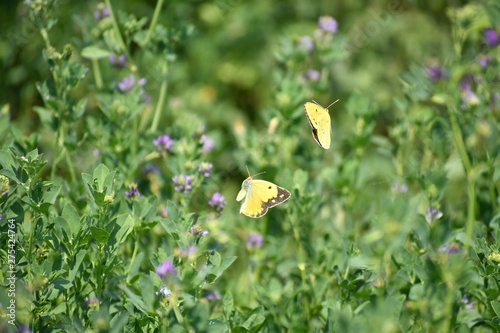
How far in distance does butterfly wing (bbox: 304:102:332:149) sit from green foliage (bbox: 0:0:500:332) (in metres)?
0.21

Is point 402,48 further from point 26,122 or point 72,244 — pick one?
point 72,244

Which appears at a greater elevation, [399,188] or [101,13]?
[101,13]

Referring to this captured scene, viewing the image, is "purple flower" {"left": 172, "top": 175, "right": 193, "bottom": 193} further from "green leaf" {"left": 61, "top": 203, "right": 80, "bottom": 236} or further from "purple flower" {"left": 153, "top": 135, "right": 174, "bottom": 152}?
"green leaf" {"left": 61, "top": 203, "right": 80, "bottom": 236}

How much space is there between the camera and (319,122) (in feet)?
5.16

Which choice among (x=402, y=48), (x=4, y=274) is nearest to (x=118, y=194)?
(x=4, y=274)

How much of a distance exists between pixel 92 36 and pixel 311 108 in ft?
2.98

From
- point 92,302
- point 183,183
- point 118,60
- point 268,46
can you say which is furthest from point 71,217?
point 268,46

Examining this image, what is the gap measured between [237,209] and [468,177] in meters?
0.80

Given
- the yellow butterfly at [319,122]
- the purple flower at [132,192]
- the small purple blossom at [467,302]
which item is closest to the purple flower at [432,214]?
the small purple blossom at [467,302]

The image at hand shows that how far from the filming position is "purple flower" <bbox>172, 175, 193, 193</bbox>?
5.25 feet

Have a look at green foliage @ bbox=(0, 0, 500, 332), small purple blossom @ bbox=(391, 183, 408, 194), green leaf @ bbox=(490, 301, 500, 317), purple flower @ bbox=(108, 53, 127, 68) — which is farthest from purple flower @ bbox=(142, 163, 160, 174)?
green leaf @ bbox=(490, 301, 500, 317)

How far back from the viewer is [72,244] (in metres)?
1.32

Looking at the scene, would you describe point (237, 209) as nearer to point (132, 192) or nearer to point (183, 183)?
point (183, 183)

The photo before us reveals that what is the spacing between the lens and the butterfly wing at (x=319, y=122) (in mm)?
1517
